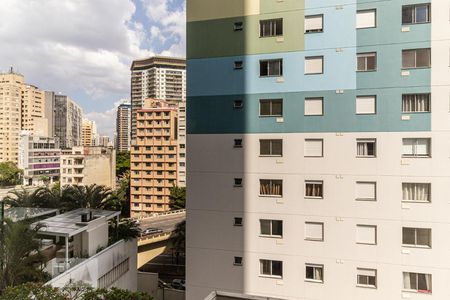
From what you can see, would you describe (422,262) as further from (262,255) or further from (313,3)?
(313,3)

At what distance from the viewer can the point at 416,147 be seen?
45.1 ft

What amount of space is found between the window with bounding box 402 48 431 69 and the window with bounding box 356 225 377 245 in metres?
7.80

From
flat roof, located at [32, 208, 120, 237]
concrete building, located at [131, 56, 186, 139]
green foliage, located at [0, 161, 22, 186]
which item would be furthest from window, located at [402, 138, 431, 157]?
concrete building, located at [131, 56, 186, 139]

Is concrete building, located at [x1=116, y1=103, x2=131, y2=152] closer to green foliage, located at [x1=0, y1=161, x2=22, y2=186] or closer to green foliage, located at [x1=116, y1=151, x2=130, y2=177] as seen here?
green foliage, located at [x1=116, y1=151, x2=130, y2=177]

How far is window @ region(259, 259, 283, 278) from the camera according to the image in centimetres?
1510

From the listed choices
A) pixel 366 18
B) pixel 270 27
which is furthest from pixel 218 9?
pixel 366 18

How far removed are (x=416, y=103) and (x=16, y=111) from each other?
134163 millimetres

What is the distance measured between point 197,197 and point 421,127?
1146cm

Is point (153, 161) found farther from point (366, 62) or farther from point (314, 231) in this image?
point (366, 62)

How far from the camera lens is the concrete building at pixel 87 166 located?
73.2m

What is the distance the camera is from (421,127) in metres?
13.6

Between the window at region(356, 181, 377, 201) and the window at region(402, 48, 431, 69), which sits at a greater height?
the window at region(402, 48, 431, 69)

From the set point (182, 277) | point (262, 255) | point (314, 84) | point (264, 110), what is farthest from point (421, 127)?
point (182, 277)

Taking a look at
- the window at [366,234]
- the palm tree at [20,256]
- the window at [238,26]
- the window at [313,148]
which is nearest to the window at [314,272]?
the window at [366,234]
